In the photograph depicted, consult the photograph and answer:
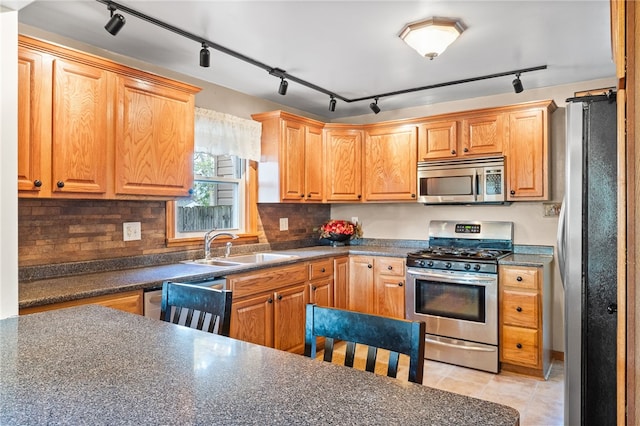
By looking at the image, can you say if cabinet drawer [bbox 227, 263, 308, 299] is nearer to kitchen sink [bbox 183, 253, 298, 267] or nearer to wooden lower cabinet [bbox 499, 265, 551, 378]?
kitchen sink [bbox 183, 253, 298, 267]

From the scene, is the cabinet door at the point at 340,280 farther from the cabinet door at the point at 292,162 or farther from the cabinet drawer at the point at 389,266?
the cabinet door at the point at 292,162

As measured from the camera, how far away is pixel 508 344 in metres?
3.21

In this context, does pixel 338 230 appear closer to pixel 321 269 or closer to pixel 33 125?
pixel 321 269

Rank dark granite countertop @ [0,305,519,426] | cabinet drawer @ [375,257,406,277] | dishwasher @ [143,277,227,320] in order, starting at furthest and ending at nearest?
cabinet drawer @ [375,257,406,277] → dishwasher @ [143,277,227,320] → dark granite countertop @ [0,305,519,426]

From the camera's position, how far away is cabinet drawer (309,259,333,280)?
11.6 ft

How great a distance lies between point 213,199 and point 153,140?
3.42 ft

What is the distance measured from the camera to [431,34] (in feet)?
7.83

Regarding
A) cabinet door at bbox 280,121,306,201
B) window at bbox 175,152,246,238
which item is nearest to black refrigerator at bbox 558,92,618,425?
cabinet door at bbox 280,121,306,201

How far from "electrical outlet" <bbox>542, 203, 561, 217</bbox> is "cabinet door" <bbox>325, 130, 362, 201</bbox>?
1712 mm

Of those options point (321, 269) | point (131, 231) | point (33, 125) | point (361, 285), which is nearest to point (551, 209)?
point (361, 285)

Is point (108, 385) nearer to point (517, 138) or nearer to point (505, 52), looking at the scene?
point (505, 52)

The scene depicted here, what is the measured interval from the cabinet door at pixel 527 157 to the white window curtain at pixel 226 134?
222 cm

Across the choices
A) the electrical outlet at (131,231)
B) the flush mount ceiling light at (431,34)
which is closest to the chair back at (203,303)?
the electrical outlet at (131,231)

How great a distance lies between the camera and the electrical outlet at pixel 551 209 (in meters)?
3.55
